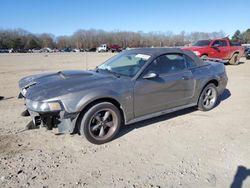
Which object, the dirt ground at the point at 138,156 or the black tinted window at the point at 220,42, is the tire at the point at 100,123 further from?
the black tinted window at the point at 220,42

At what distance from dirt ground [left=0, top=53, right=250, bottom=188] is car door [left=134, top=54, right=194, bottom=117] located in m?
0.48

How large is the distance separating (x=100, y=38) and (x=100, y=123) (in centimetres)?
10992

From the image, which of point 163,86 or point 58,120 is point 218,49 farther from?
point 58,120

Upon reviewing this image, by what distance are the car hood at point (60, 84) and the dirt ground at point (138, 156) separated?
892 millimetres

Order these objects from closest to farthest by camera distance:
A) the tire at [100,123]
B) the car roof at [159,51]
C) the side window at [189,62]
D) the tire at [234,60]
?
the tire at [100,123] → the car roof at [159,51] → the side window at [189,62] → the tire at [234,60]

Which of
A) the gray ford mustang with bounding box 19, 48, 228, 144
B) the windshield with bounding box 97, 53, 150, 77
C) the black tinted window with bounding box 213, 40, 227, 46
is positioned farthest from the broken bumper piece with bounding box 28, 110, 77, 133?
the black tinted window with bounding box 213, 40, 227, 46

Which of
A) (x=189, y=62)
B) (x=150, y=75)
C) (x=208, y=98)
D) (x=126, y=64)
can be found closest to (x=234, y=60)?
(x=208, y=98)

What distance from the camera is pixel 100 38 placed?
110000mm

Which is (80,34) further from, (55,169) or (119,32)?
(55,169)

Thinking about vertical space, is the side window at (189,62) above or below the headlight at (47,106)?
above

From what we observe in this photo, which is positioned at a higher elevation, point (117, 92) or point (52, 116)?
point (117, 92)

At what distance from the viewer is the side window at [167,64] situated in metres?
4.61

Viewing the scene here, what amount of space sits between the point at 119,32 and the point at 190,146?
114 m

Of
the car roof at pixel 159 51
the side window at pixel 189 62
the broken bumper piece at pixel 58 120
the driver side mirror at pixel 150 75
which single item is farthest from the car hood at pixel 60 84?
the side window at pixel 189 62
